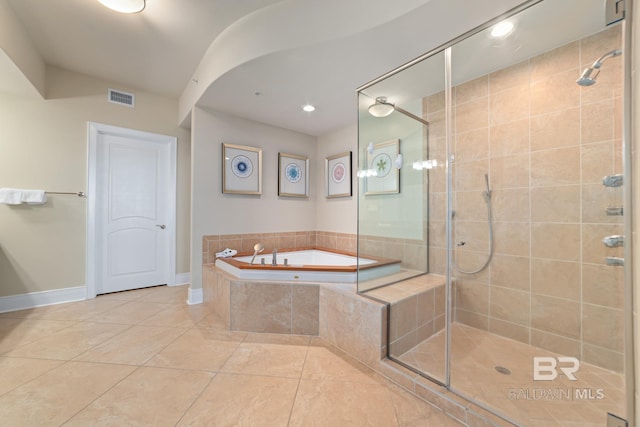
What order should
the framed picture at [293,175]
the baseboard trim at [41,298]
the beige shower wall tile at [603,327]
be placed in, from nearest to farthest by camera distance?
the beige shower wall tile at [603,327] < the baseboard trim at [41,298] < the framed picture at [293,175]

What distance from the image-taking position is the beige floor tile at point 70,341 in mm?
1799

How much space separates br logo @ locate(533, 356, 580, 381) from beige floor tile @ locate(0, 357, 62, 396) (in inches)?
122

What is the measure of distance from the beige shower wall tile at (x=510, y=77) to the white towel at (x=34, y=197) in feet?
14.7

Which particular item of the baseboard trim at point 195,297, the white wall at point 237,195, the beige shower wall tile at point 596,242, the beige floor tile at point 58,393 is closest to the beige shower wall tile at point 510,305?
the beige shower wall tile at point 596,242

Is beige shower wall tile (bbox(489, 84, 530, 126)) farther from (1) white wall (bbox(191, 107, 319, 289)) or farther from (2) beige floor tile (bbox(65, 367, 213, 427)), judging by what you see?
(2) beige floor tile (bbox(65, 367, 213, 427))

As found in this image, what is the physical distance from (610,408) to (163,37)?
4002mm

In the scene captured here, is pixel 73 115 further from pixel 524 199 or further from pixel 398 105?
pixel 524 199

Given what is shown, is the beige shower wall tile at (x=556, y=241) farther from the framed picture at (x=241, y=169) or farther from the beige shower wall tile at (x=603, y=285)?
the framed picture at (x=241, y=169)

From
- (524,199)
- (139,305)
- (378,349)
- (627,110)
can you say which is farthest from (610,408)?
(139,305)

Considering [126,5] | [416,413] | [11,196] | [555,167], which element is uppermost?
[126,5]

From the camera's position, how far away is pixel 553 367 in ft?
5.56

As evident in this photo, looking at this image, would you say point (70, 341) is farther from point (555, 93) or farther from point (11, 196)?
point (555, 93)

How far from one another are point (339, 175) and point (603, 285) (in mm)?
2606

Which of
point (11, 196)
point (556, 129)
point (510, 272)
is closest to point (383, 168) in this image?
point (556, 129)
